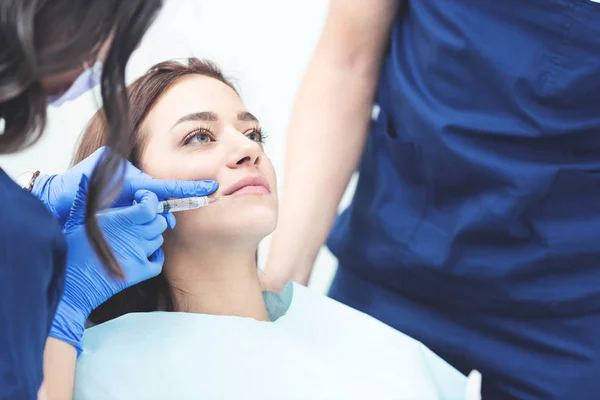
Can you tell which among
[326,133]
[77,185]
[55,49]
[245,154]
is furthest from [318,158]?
[55,49]

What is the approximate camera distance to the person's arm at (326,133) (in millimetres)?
1340

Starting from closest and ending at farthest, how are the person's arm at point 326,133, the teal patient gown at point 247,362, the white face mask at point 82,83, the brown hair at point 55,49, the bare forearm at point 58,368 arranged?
the brown hair at point 55,49 < the white face mask at point 82,83 < the bare forearm at point 58,368 < the teal patient gown at point 247,362 < the person's arm at point 326,133

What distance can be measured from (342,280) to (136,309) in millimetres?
446

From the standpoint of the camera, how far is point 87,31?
0.65m

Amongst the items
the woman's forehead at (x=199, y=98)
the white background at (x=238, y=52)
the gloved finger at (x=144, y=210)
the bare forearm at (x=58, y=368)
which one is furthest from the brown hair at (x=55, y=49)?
the white background at (x=238, y=52)

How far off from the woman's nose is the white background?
1.04ft

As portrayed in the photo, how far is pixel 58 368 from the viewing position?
876 mm

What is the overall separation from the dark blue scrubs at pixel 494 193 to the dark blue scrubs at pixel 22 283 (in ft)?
2.36

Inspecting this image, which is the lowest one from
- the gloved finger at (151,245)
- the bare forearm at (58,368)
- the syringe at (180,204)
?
the bare forearm at (58,368)

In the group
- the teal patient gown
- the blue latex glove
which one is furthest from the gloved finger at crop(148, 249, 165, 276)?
the teal patient gown

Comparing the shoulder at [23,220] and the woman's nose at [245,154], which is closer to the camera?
the shoulder at [23,220]

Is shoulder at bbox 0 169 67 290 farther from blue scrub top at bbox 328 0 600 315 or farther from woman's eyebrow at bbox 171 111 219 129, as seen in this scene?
blue scrub top at bbox 328 0 600 315

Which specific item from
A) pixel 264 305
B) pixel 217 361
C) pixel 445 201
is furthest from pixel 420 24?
pixel 217 361

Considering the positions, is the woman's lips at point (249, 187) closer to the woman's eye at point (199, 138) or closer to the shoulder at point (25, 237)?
the woman's eye at point (199, 138)
